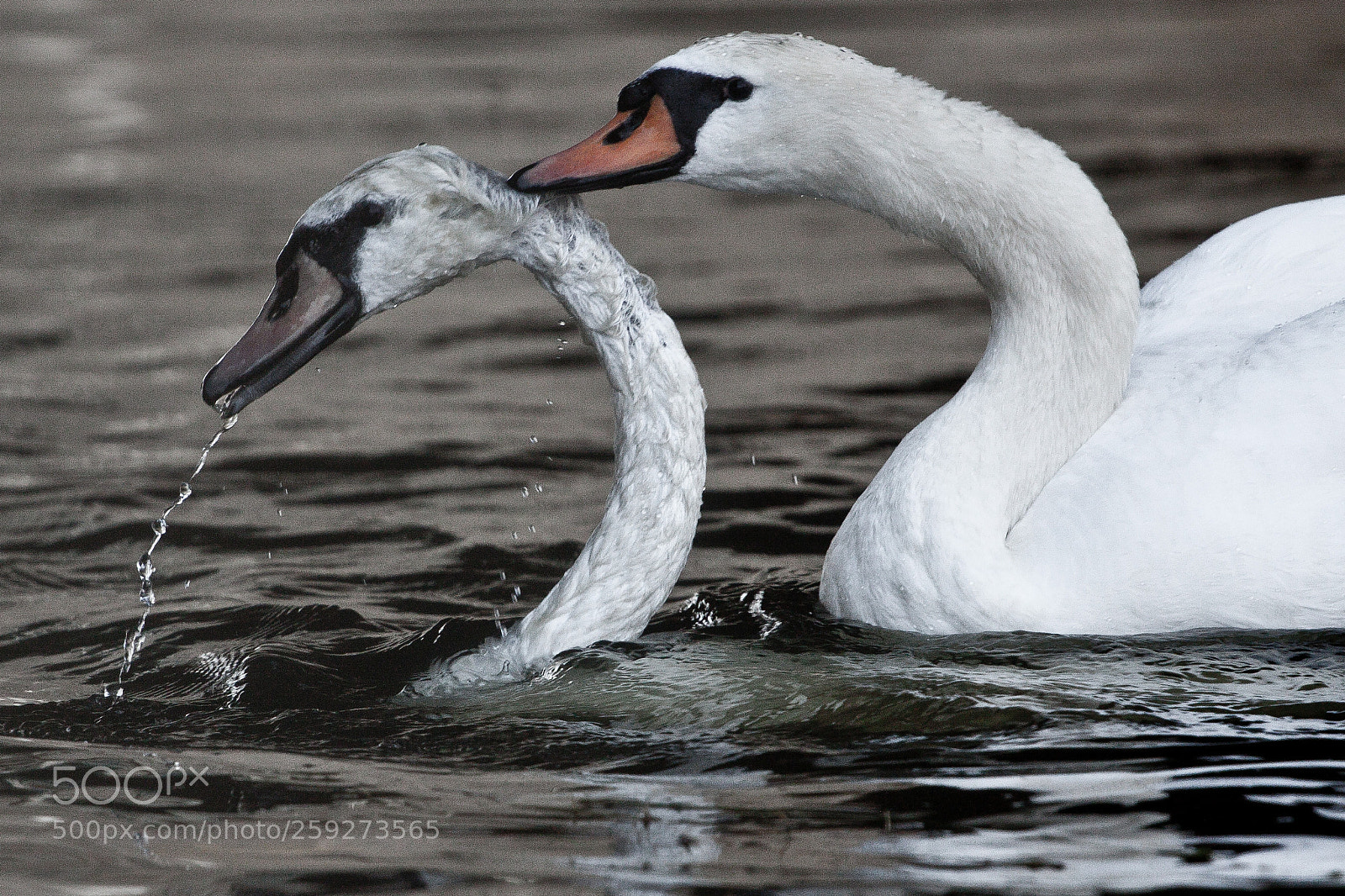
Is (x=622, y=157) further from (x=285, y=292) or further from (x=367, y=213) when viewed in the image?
(x=285, y=292)

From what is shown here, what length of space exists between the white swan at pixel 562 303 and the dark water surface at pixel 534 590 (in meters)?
0.17

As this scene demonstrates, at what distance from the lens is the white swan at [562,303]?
4.52 metres

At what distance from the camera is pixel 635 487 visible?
4.92 metres

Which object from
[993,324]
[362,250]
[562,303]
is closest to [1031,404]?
[993,324]

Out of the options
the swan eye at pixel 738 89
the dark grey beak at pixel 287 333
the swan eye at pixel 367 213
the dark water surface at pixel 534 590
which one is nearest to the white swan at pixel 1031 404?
the swan eye at pixel 738 89

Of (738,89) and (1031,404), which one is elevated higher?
(738,89)

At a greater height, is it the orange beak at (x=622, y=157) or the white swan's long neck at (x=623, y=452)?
the orange beak at (x=622, y=157)

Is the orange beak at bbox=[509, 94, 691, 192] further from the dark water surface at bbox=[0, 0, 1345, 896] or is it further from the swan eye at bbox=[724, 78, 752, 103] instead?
the dark water surface at bbox=[0, 0, 1345, 896]

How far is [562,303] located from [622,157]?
1.25 ft

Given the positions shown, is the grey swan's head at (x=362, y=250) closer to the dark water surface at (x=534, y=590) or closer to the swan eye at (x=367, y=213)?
the swan eye at (x=367, y=213)

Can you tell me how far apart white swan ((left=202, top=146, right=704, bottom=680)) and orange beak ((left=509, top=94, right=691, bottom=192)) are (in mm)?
87

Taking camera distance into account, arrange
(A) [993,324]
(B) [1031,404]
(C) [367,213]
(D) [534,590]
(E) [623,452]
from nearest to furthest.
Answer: (C) [367,213]
(E) [623,452]
(B) [1031,404]
(A) [993,324]
(D) [534,590]

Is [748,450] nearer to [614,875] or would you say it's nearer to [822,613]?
[822,613]

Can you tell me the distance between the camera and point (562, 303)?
4.82 m
